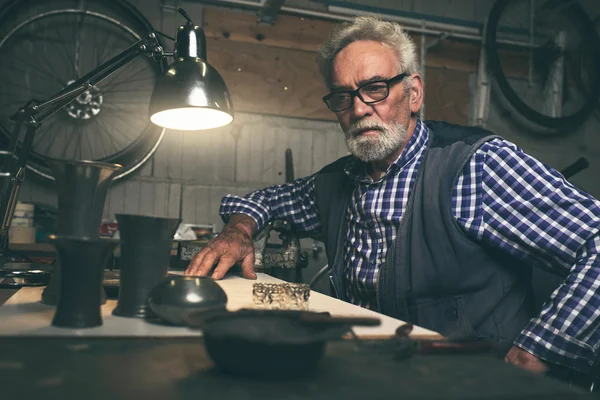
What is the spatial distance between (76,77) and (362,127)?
244 centimetres

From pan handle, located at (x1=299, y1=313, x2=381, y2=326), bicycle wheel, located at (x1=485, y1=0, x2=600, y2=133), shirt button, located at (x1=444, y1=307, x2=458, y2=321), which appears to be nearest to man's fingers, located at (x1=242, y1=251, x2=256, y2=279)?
shirt button, located at (x1=444, y1=307, x2=458, y2=321)

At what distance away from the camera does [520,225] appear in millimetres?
1557

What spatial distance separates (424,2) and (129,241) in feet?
13.2

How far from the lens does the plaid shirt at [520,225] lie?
1407 mm

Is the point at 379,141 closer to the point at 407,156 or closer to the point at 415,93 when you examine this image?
the point at 407,156

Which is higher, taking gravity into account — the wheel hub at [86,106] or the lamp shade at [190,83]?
the wheel hub at [86,106]

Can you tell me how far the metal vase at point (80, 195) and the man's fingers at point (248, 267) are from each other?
0.80 m

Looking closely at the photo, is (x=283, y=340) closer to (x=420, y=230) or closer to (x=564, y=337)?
(x=564, y=337)

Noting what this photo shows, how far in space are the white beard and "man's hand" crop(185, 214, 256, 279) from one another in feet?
1.62

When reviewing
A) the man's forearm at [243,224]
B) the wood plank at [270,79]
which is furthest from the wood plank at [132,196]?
the man's forearm at [243,224]

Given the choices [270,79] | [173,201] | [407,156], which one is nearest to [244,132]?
[270,79]

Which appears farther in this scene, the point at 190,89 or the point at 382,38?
the point at 382,38

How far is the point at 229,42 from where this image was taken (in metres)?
3.97

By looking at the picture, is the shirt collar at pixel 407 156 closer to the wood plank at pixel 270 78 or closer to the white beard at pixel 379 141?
the white beard at pixel 379 141
